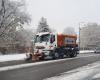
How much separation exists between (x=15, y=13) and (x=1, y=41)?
23.5 feet

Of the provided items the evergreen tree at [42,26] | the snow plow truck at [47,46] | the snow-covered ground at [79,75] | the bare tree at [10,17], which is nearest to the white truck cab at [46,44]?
the snow plow truck at [47,46]

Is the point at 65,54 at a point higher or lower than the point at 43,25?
lower

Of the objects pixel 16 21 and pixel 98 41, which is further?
pixel 98 41

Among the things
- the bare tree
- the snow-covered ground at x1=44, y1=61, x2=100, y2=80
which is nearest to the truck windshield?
the snow-covered ground at x1=44, y1=61, x2=100, y2=80

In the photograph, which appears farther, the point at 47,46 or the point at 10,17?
the point at 10,17

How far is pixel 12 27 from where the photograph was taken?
53469 millimetres

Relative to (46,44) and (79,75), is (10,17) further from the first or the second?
(79,75)

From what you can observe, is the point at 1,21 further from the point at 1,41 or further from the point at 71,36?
the point at 71,36

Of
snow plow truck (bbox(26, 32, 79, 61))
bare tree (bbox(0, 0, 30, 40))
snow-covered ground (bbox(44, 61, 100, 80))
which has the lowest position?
snow-covered ground (bbox(44, 61, 100, 80))

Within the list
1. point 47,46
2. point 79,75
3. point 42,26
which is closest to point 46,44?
point 47,46

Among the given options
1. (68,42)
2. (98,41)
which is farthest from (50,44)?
(98,41)

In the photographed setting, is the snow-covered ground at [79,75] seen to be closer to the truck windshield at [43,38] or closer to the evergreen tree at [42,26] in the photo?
the truck windshield at [43,38]

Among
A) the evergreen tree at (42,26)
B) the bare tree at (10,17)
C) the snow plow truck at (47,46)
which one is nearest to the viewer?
the snow plow truck at (47,46)

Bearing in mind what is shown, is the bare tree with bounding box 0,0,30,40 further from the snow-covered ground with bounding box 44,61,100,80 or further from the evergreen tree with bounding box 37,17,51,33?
the snow-covered ground with bounding box 44,61,100,80
